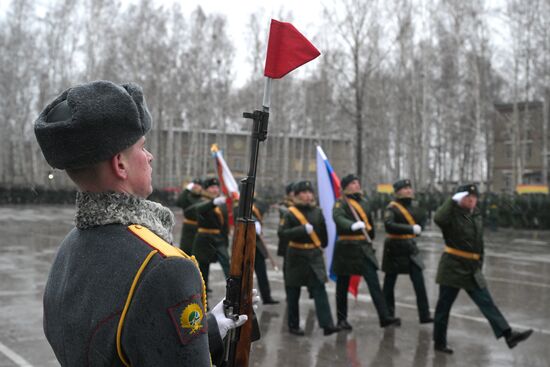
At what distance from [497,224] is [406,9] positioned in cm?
1340

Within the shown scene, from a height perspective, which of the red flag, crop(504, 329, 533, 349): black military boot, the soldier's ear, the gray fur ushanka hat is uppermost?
the red flag

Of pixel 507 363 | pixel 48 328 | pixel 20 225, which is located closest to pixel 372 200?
pixel 20 225

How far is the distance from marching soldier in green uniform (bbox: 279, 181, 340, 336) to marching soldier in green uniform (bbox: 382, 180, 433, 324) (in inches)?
40.2

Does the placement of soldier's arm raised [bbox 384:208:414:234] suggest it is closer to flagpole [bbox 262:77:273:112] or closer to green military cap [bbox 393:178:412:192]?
green military cap [bbox 393:178:412:192]

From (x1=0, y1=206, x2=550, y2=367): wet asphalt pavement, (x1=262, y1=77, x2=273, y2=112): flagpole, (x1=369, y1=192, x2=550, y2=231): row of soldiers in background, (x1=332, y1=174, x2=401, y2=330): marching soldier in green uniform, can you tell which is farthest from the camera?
(x1=369, y1=192, x2=550, y2=231): row of soldiers in background

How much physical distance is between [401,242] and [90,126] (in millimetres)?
6755

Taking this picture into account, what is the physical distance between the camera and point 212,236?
364 inches

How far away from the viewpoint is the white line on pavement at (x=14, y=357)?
18.8 feet

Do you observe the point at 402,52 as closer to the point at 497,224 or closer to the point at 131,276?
the point at 497,224

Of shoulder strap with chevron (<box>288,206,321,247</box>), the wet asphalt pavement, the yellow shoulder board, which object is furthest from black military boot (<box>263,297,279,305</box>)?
the yellow shoulder board

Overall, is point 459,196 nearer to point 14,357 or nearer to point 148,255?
point 14,357

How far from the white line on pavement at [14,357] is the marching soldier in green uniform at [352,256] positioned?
340 centimetres

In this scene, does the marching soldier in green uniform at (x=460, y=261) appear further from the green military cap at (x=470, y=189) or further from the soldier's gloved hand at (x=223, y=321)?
the soldier's gloved hand at (x=223, y=321)

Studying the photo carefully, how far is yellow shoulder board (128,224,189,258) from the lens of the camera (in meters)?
1.53
